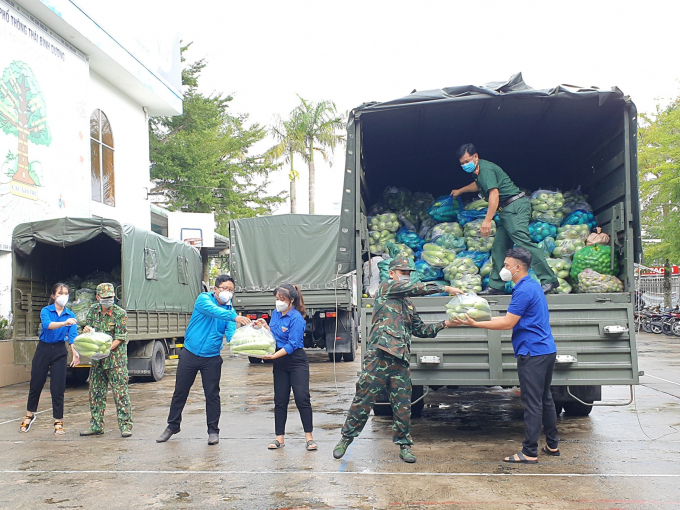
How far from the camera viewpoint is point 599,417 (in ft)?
25.0

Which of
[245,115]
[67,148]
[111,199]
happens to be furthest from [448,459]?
→ [245,115]

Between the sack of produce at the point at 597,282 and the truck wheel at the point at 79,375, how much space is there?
9290 mm

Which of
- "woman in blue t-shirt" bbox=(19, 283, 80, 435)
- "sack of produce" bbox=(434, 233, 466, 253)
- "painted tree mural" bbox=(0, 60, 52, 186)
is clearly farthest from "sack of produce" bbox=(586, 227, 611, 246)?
"painted tree mural" bbox=(0, 60, 52, 186)

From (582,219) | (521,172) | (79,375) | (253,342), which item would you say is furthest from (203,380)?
(79,375)

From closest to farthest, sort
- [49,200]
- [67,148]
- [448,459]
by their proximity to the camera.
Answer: [448,459]
[49,200]
[67,148]

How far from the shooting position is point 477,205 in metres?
7.53

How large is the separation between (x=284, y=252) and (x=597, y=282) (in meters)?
9.88

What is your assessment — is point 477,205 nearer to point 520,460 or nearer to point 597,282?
point 597,282

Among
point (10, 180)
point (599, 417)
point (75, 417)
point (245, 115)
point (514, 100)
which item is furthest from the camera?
point (245, 115)

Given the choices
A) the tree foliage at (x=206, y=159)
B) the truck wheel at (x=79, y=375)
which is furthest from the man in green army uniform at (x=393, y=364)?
the tree foliage at (x=206, y=159)

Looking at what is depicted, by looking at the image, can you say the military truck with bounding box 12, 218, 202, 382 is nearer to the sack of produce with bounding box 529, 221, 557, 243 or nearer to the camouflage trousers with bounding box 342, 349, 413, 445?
the camouflage trousers with bounding box 342, 349, 413, 445

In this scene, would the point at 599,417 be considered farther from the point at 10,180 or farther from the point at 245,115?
the point at 245,115

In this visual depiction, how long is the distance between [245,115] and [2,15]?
20.5m

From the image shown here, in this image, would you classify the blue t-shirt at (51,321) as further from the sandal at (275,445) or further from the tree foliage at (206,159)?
the tree foliage at (206,159)
